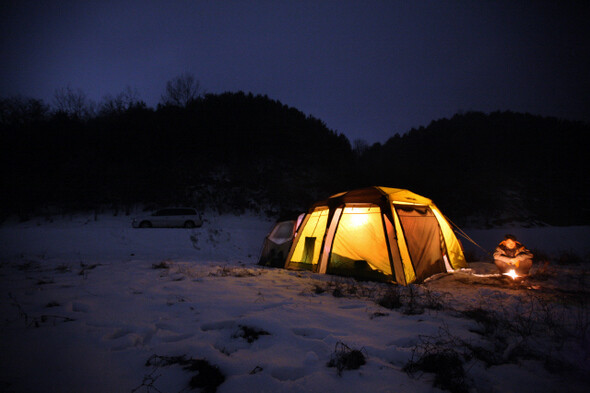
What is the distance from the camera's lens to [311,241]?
20.2ft

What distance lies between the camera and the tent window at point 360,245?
5293 mm

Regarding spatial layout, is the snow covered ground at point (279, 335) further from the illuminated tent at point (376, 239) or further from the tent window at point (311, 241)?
the tent window at point (311, 241)

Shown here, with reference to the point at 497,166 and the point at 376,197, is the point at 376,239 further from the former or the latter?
the point at 497,166

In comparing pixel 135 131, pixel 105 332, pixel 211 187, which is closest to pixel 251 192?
pixel 211 187

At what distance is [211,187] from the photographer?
67.1ft

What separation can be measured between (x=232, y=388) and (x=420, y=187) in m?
22.9

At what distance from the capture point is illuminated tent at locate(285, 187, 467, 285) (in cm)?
511

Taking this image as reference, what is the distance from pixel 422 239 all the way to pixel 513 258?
6.20 feet

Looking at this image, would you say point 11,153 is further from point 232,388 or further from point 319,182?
point 232,388

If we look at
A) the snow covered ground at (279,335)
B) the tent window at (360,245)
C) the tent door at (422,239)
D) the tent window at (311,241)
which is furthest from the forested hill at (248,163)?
the snow covered ground at (279,335)

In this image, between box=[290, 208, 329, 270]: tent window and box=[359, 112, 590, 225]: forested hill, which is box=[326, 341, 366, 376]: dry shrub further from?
box=[359, 112, 590, 225]: forested hill

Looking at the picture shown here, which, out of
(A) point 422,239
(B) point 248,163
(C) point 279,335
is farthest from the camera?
(B) point 248,163

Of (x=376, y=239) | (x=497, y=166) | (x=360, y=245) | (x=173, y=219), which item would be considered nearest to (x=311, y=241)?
(x=360, y=245)

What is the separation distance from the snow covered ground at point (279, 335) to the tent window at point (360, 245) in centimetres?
86
